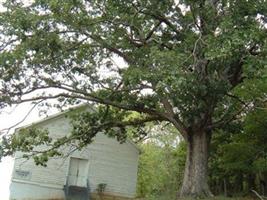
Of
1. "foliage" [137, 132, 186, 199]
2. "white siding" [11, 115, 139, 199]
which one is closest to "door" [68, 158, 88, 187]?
"white siding" [11, 115, 139, 199]

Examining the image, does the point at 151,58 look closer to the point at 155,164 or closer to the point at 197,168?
the point at 197,168

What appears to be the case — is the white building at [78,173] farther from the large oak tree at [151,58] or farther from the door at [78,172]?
the large oak tree at [151,58]

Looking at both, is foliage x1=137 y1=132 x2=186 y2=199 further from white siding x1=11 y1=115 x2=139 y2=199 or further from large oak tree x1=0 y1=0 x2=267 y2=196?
large oak tree x1=0 y1=0 x2=267 y2=196

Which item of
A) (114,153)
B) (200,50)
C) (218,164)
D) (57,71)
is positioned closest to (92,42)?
(57,71)

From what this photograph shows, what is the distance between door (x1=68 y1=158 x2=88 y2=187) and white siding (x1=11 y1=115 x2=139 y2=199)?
0.29 m

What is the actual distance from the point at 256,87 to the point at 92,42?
634cm

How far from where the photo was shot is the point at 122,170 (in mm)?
34344

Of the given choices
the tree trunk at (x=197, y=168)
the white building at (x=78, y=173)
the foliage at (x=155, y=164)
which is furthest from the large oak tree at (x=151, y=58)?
the foliage at (x=155, y=164)

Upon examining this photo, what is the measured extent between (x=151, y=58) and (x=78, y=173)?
18.9 m

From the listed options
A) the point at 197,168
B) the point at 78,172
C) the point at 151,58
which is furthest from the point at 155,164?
the point at 151,58

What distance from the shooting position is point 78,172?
33.1 meters

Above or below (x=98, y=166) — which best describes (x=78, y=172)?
below

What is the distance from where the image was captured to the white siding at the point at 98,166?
1256 inches

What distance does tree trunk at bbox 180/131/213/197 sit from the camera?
19547 mm
